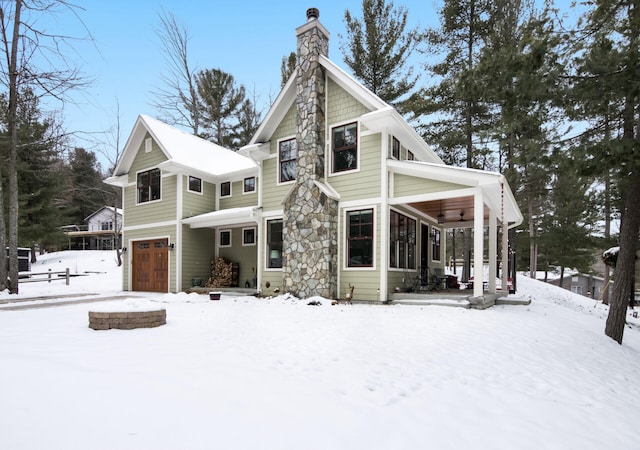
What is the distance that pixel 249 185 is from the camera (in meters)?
15.1

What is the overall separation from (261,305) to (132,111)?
20.4 meters

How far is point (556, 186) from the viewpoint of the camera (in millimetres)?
14000

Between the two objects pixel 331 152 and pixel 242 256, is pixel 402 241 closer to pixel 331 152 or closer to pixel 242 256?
pixel 331 152

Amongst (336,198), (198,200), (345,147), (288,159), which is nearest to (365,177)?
(336,198)

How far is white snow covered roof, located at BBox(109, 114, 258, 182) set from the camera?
14607mm

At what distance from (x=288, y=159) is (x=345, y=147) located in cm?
214

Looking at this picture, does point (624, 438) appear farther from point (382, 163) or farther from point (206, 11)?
point (206, 11)

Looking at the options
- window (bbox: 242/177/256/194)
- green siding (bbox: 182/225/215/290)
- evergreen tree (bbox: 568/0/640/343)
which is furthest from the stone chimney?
evergreen tree (bbox: 568/0/640/343)

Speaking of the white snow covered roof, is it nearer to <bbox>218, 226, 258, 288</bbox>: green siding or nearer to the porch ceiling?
<bbox>218, 226, 258, 288</bbox>: green siding

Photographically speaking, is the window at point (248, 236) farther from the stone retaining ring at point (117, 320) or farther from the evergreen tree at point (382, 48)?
the evergreen tree at point (382, 48)

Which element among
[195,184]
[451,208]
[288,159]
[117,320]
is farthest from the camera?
[195,184]

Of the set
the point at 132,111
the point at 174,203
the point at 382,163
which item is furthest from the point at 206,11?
the point at 382,163

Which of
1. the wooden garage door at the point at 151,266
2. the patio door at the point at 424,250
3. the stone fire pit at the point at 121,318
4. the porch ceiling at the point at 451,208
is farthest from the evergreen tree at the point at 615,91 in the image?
the wooden garage door at the point at 151,266

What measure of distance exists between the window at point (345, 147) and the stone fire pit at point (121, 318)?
687 cm
